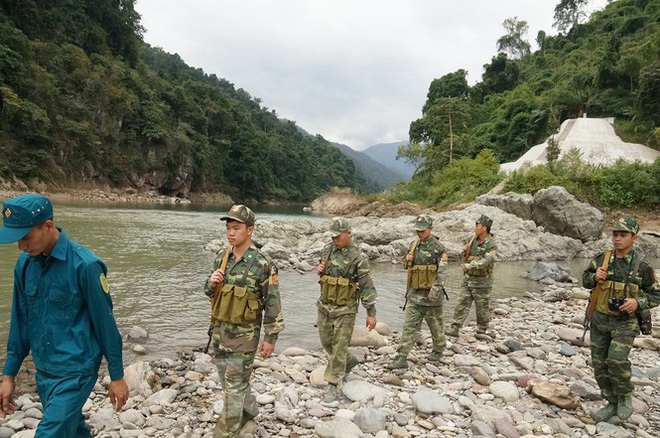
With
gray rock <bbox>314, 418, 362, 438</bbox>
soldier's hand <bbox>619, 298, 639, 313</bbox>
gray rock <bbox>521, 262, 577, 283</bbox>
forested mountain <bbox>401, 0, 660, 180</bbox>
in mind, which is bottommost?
gray rock <bbox>314, 418, 362, 438</bbox>

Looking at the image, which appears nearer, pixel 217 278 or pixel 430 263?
pixel 217 278

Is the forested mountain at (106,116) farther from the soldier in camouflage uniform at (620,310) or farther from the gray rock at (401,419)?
the soldier in camouflage uniform at (620,310)

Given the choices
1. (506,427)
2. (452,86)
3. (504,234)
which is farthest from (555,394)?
(452,86)

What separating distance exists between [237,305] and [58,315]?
1.44 metres

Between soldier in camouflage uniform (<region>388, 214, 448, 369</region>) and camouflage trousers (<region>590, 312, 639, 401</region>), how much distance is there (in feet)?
6.54

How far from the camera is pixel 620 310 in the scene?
4.41 metres

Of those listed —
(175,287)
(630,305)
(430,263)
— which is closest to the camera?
(630,305)

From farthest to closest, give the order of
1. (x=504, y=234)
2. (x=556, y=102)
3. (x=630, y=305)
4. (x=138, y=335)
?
(x=556, y=102), (x=504, y=234), (x=138, y=335), (x=630, y=305)

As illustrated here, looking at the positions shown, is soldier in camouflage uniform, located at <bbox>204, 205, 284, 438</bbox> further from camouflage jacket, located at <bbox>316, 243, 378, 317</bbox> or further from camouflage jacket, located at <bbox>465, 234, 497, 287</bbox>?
camouflage jacket, located at <bbox>465, 234, 497, 287</bbox>

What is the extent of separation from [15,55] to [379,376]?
166 feet

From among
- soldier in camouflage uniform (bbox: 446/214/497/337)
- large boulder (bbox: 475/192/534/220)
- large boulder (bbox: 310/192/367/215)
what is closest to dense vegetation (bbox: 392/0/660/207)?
large boulder (bbox: 475/192/534/220)

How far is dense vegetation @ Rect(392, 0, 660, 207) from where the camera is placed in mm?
32406

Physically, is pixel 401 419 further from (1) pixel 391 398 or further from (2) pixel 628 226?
(2) pixel 628 226

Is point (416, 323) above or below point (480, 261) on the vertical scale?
below
